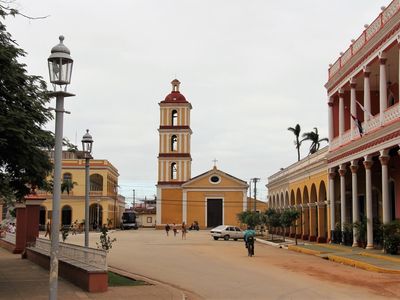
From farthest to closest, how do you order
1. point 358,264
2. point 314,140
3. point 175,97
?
1. point 175,97
2. point 314,140
3. point 358,264

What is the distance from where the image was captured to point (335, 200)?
115 feet

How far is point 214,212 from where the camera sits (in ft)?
251

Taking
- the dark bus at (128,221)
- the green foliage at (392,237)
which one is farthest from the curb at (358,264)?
the dark bus at (128,221)

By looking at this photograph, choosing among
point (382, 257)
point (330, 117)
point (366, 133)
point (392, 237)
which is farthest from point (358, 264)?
point (330, 117)

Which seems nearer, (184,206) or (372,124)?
(372,124)

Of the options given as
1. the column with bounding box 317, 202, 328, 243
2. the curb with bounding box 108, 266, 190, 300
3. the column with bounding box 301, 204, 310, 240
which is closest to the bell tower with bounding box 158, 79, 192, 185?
the column with bounding box 301, 204, 310, 240

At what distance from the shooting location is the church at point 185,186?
7619 cm

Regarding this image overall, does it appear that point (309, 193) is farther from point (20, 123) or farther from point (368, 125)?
point (20, 123)

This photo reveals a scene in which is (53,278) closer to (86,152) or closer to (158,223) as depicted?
(86,152)

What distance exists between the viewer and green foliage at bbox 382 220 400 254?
2317 cm

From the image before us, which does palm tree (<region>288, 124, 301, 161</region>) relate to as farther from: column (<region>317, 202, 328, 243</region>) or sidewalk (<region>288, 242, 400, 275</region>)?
sidewalk (<region>288, 242, 400, 275</region>)

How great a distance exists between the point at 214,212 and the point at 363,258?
54203 mm

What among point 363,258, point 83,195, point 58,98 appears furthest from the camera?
point 83,195

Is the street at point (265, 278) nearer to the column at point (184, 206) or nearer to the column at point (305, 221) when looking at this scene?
the column at point (305, 221)
